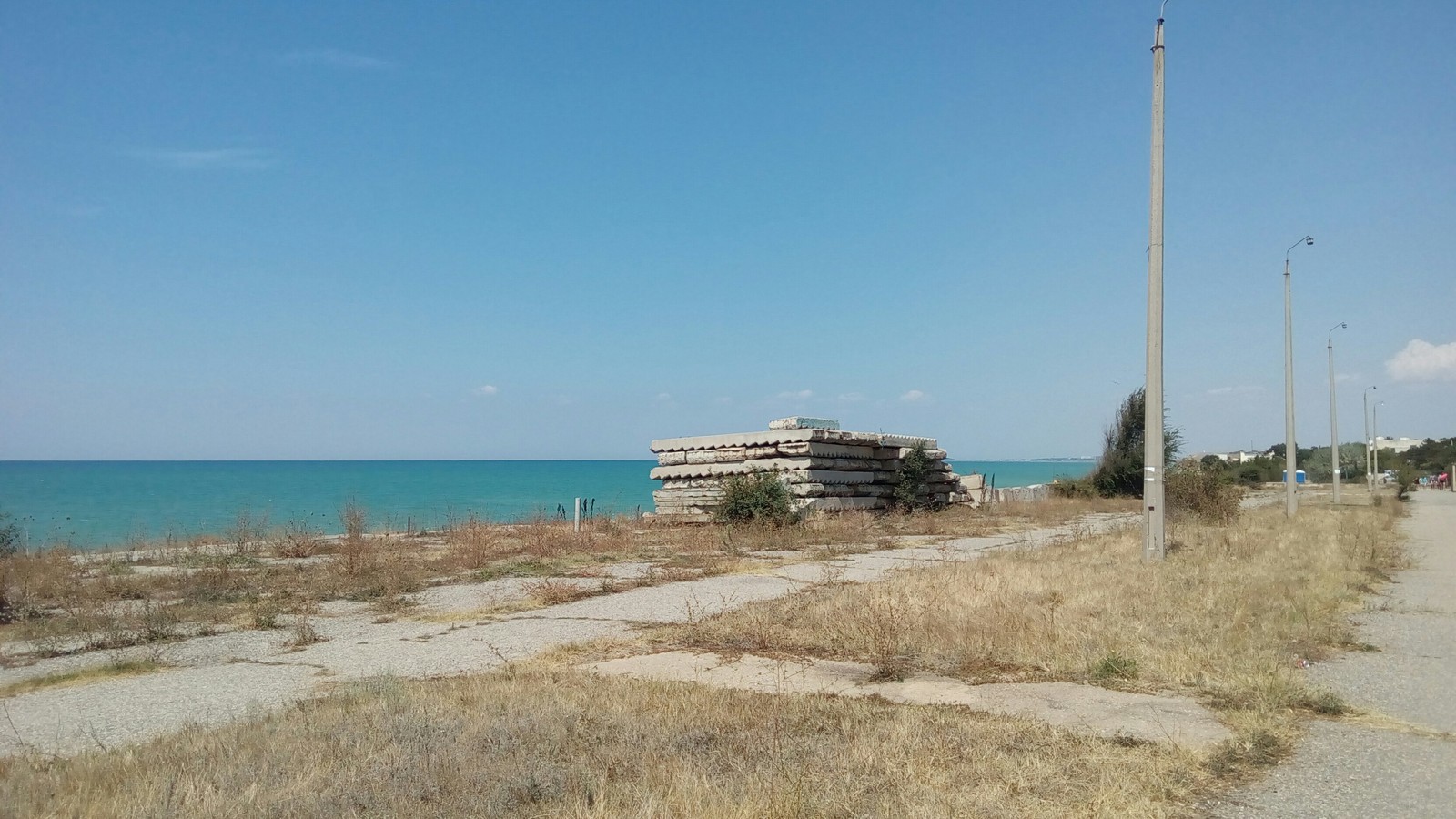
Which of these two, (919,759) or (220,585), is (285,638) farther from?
(919,759)

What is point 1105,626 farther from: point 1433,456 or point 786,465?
point 1433,456

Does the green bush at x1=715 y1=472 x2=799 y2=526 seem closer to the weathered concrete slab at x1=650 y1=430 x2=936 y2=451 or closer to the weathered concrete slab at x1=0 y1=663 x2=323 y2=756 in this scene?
the weathered concrete slab at x1=650 y1=430 x2=936 y2=451

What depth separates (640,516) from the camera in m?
31.1

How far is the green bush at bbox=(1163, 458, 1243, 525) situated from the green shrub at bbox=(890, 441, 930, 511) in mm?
8040

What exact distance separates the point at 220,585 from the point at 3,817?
411 inches

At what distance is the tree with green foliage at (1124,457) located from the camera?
47.3 metres

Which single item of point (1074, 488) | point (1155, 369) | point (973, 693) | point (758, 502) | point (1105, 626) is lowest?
point (973, 693)

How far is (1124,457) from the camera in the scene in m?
47.9

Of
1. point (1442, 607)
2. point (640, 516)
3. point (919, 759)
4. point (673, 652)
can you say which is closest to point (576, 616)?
point (673, 652)

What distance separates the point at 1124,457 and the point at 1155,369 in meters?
34.6

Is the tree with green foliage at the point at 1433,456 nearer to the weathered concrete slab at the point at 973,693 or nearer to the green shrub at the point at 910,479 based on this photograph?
the green shrub at the point at 910,479

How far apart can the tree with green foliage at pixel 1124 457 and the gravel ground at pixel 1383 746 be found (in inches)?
1477

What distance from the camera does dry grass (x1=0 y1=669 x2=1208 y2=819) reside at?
4.71 m

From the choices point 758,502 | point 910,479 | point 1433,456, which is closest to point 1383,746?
point 758,502
